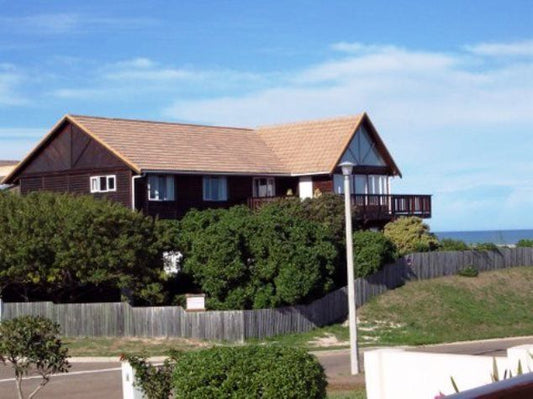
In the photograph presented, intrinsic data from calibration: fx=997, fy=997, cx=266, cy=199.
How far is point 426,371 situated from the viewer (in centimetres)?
1241

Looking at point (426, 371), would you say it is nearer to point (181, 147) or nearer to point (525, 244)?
point (181, 147)

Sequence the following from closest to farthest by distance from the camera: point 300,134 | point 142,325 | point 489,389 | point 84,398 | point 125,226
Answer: point 489,389 → point 84,398 → point 142,325 → point 125,226 → point 300,134

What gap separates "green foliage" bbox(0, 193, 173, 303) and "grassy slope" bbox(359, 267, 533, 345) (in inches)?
368

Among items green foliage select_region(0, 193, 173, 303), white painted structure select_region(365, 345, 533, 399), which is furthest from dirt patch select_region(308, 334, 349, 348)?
white painted structure select_region(365, 345, 533, 399)

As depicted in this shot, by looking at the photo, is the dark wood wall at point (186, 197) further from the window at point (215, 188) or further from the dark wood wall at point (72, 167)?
the dark wood wall at point (72, 167)

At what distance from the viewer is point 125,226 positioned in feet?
127

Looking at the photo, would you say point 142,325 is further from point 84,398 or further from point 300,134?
point 300,134

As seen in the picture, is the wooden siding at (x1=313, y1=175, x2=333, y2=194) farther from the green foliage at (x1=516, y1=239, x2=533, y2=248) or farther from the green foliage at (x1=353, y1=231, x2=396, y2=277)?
the green foliage at (x1=516, y1=239, x2=533, y2=248)

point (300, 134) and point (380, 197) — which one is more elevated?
point (300, 134)

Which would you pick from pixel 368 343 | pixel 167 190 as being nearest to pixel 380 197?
pixel 167 190

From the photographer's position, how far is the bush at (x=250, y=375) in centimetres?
1282

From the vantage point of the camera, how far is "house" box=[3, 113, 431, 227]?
155 ft

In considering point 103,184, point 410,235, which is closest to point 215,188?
point 103,184

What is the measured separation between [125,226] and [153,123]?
1444cm
